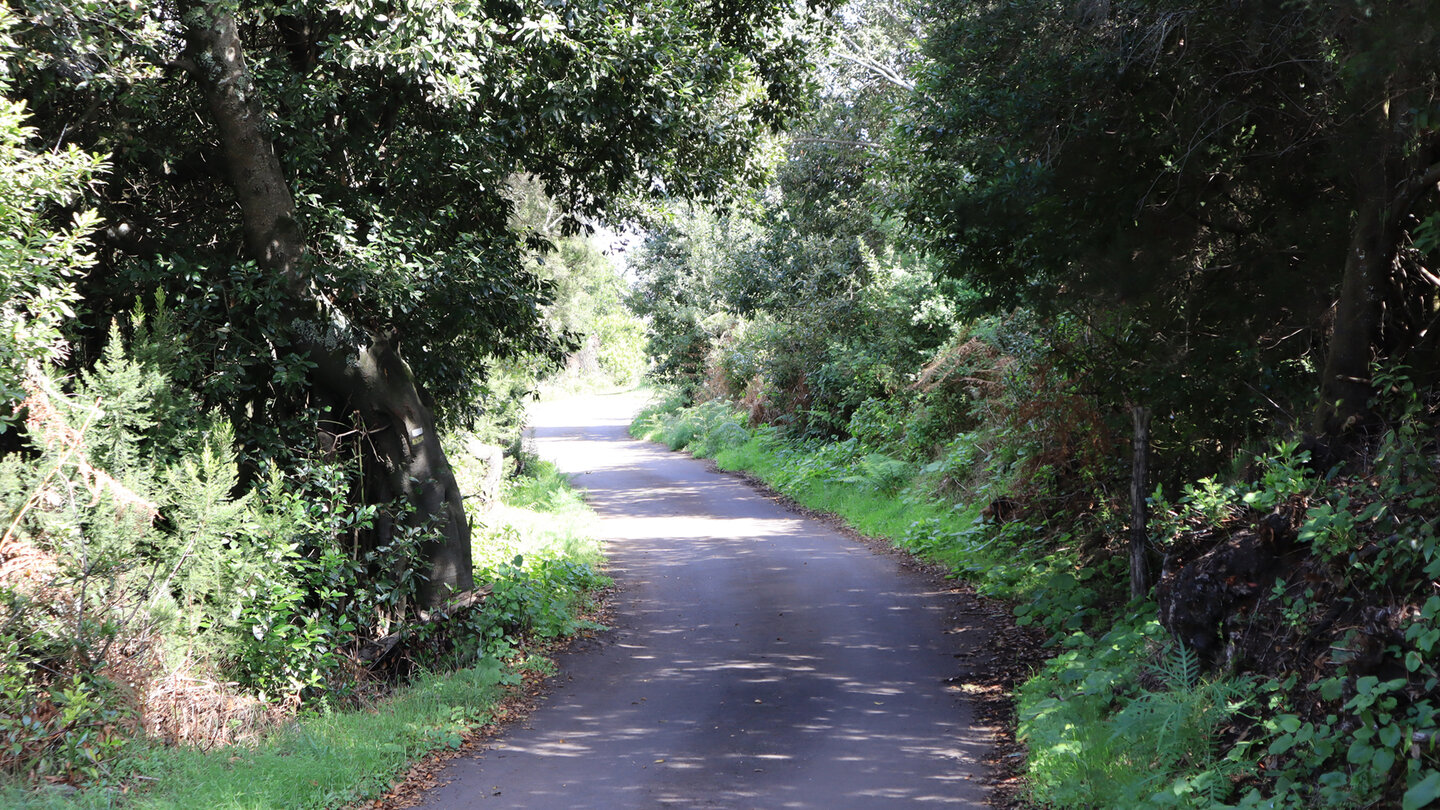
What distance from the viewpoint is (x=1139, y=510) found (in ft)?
30.3

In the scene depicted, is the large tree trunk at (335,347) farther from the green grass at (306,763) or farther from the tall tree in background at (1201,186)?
the tall tree in background at (1201,186)

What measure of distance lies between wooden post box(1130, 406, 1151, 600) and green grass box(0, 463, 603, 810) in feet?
18.8

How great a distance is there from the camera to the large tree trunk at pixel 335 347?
8.52 meters

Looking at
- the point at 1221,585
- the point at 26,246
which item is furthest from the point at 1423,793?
the point at 26,246

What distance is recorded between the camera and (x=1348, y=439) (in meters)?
7.00

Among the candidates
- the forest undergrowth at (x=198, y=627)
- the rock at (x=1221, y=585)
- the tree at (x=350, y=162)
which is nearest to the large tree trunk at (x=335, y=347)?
the tree at (x=350, y=162)

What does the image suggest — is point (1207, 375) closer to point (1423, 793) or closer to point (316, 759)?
point (1423, 793)

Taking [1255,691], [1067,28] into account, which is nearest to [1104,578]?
[1255,691]

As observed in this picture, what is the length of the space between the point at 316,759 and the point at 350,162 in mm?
5698

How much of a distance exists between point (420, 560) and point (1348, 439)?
26.6 ft

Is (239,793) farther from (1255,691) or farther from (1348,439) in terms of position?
(1348,439)

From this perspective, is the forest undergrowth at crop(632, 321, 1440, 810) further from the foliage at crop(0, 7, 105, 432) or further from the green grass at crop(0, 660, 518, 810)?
the foliage at crop(0, 7, 105, 432)

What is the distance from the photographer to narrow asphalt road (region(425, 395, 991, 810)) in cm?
660

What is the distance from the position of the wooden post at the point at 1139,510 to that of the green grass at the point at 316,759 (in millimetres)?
5719
